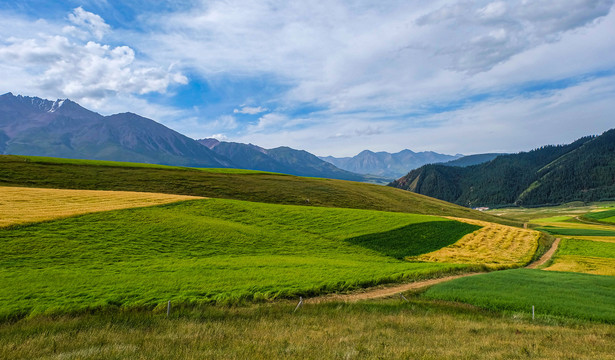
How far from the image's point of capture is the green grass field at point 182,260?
19.4m

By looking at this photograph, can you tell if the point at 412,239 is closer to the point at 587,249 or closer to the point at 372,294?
the point at 372,294

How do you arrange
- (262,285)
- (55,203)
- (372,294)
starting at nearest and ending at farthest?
(262,285) → (372,294) → (55,203)

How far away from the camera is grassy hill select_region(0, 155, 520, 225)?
68.7 meters

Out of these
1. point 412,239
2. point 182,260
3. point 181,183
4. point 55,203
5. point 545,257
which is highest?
point 181,183

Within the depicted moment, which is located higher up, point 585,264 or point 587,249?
point 585,264

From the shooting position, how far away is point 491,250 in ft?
161

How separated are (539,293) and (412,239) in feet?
85.0

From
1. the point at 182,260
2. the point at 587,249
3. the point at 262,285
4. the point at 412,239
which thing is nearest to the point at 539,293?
the point at 262,285

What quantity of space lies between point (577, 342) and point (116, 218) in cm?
4463

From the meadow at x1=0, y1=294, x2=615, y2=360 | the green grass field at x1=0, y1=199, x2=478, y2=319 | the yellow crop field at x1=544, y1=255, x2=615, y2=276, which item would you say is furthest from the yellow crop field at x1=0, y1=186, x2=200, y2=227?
the yellow crop field at x1=544, y1=255, x2=615, y2=276

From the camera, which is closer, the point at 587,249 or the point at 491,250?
the point at 491,250

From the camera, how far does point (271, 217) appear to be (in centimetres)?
5362

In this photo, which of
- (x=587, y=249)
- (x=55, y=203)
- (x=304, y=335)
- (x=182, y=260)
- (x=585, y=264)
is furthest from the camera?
(x=587, y=249)

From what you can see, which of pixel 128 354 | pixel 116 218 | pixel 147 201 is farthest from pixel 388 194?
pixel 128 354
